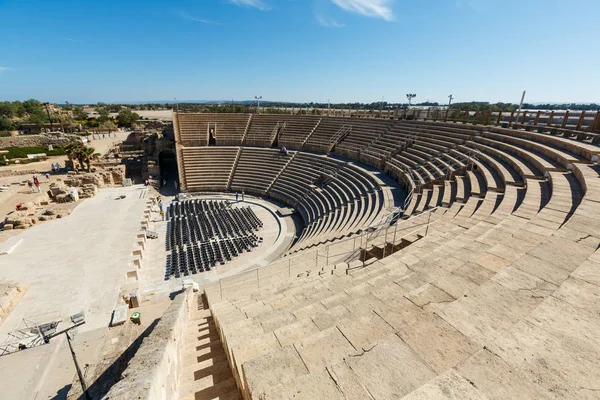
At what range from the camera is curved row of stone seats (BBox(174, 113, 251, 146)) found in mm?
36406

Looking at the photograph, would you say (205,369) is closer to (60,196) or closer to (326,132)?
(60,196)

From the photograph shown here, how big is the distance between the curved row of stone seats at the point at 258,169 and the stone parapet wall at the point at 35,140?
43116mm

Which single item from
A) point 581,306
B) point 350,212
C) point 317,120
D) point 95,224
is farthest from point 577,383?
point 317,120

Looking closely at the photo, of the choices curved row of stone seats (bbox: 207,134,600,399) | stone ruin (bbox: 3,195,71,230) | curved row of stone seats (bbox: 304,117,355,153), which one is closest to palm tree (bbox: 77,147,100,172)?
stone ruin (bbox: 3,195,71,230)

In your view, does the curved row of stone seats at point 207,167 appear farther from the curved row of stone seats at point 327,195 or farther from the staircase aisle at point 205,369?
the staircase aisle at point 205,369

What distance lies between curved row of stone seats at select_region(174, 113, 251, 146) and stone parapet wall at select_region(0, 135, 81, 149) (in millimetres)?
32535

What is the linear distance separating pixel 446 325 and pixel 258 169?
3006cm

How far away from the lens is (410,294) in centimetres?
529

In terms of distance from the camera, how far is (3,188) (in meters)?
28.7

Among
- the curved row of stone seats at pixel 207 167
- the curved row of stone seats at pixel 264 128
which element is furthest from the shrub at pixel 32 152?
the curved row of stone seats at pixel 264 128

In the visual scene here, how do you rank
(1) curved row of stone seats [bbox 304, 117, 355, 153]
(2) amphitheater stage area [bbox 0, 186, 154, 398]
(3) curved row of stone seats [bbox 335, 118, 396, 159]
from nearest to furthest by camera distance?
(2) amphitheater stage area [bbox 0, 186, 154, 398] < (3) curved row of stone seats [bbox 335, 118, 396, 159] < (1) curved row of stone seats [bbox 304, 117, 355, 153]

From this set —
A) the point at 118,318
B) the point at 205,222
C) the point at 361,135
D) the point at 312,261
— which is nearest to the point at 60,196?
the point at 205,222

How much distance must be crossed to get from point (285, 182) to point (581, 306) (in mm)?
26492

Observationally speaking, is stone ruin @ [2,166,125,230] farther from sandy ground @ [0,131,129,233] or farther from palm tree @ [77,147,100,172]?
palm tree @ [77,147,100,172]
